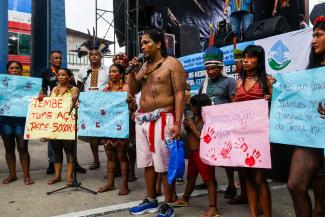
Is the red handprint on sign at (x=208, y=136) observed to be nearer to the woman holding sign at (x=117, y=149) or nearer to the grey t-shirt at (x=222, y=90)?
the grey t-shirt at (x=222, y=90)

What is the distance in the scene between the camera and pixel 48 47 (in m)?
8.33

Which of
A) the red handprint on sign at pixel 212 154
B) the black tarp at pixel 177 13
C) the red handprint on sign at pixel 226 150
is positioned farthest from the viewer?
the black tarp at pixel 177 13

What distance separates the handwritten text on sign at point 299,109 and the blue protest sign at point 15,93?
3792 mm

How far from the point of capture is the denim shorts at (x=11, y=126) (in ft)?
17.8

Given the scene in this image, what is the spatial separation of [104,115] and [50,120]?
3.05 feet

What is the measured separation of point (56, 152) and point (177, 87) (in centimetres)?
256

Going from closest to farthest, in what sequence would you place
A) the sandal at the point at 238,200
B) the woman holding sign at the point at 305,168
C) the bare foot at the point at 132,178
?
the woman holding sign at the point at 305,168 → the sandal at the point at 238,200 → the bare foot at the point at 132,178

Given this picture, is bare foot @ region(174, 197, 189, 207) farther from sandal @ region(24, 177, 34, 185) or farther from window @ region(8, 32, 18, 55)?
window @ region(8, 32, 18, 55)

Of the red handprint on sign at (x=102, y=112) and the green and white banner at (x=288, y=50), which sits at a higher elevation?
the green and white banner at (x=288, y=50)

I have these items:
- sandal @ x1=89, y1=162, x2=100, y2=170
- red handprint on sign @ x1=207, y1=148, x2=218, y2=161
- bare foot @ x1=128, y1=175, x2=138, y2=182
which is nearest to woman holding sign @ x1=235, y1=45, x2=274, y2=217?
Result: red handprint on sign @ x1=207, y1=148, x2=218, y2=161

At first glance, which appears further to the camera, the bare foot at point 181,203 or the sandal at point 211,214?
the bare foot at point 181,203

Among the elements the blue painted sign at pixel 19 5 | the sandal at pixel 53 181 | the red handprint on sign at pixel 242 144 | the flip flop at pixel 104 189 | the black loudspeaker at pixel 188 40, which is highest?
the blue painted sign at pixel 19 5

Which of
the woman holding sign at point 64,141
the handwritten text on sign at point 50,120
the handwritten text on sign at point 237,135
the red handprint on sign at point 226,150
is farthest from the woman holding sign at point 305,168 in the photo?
→ the woman holding sign at point 64,141

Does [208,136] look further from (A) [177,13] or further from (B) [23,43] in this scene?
(B) [23,43]
